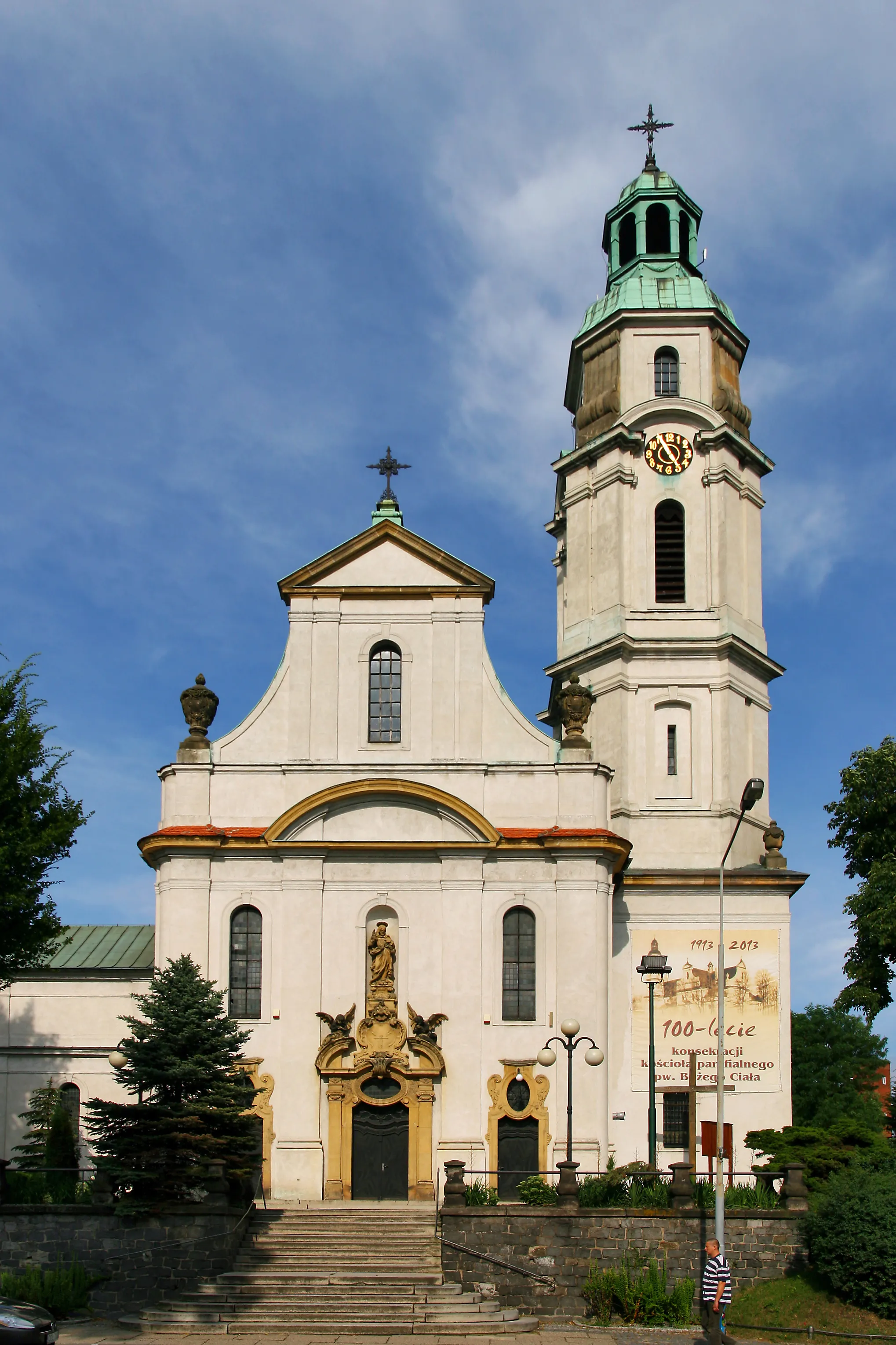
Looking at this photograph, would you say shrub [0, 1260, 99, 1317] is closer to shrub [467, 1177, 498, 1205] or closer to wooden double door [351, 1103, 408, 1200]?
shrub [467, 1177, 498, 1205]

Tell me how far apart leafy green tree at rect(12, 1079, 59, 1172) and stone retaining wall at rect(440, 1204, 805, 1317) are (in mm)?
12352

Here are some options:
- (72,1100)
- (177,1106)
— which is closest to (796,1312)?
(177,1106)

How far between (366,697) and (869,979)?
14.7 metres

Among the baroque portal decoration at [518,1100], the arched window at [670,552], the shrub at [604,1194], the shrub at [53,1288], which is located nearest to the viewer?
the shrub at [53,1288]

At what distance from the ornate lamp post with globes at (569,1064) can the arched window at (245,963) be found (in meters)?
6.67

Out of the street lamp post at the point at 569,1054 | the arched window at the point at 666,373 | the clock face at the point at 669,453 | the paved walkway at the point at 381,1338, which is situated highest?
the arched window at the point at 666,373

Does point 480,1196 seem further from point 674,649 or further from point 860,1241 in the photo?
point 674,649

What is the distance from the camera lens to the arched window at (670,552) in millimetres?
41094

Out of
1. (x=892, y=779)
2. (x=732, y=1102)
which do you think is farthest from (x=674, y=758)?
(x=732, y=1102)

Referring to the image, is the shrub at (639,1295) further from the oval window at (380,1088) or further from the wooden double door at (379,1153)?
the oval window at (380,1088)

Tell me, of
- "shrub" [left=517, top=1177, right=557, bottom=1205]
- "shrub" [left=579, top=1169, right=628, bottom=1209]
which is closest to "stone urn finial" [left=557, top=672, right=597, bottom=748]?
"shrub" [left=579, top=1169, right=628, bottom=1209]

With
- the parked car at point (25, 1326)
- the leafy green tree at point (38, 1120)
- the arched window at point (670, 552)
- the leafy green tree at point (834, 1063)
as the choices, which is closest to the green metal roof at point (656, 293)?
the arched window at point (670, 552)

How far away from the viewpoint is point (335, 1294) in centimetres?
2580

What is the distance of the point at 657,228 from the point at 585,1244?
3127 centimetres
